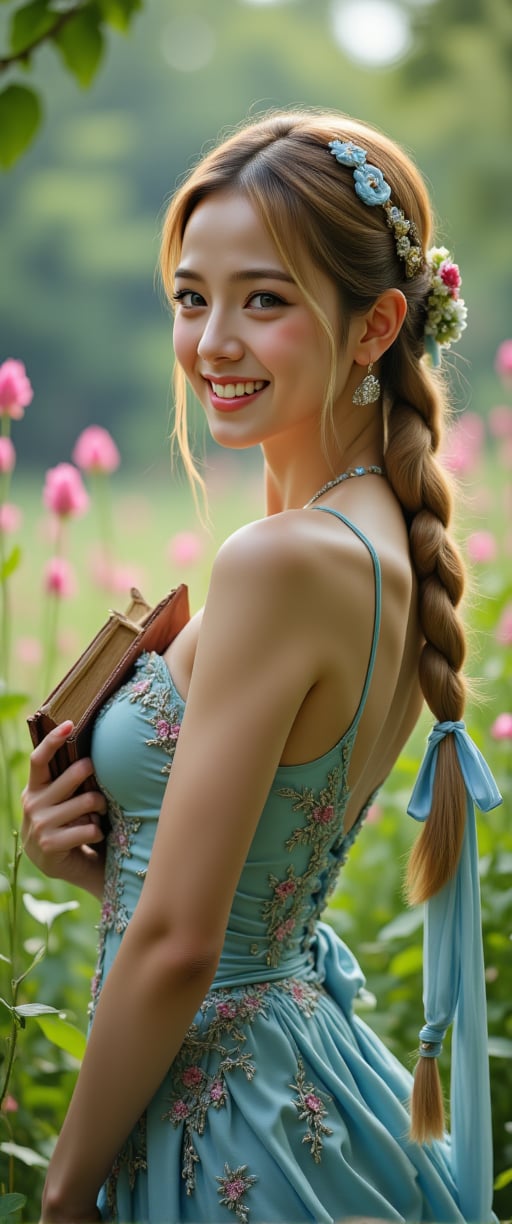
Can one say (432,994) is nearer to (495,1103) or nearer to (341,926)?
(495,1103)

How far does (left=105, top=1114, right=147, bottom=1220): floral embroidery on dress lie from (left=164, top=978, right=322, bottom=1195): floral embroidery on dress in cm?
4

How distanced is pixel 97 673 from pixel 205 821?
34 cm

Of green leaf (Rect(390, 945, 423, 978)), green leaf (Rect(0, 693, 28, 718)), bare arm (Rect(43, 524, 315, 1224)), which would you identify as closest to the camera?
bare arm (Rect(43, 524, 315, 1224))

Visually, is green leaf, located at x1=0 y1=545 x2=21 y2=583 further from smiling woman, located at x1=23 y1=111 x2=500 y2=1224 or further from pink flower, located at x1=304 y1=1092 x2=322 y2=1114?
pink flower, located at x1=304 y1=1092 x2=322 y2=1114

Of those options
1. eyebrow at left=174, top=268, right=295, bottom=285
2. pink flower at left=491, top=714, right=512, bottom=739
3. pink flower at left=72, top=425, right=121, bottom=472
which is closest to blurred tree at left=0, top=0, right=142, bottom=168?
eyebrow at left=174, top=268, right=295, bottom=285

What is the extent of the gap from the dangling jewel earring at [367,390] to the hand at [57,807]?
0.51 metres

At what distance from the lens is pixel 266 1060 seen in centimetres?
121

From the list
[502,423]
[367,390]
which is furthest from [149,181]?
[367,390]

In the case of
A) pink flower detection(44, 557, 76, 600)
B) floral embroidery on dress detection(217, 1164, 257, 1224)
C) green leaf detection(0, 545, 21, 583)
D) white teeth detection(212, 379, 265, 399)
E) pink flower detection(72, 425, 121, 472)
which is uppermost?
pink flower detection(72, 425, 121, 472)

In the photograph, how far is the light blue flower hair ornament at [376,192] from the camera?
127 centimetres

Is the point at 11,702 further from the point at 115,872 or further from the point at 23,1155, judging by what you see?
the point at 23,1155

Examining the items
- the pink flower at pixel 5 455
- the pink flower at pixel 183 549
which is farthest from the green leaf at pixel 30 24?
the pink flower at pixel 183 549

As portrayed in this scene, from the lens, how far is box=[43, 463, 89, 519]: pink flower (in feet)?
6.78

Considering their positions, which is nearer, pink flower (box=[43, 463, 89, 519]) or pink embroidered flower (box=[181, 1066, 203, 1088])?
pink embroidered flower (box=[181, 1066, 203, 1088])
